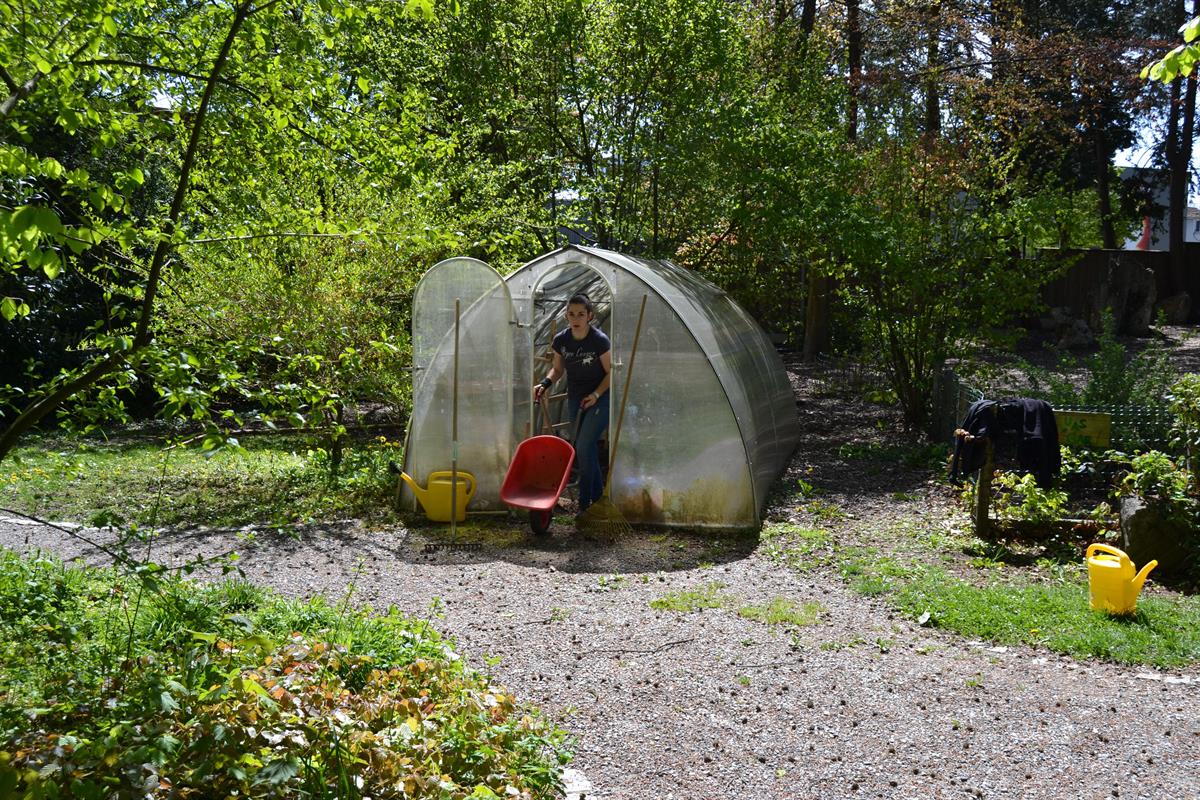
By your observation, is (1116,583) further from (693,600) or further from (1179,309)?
(1179,309)

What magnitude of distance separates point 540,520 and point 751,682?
332 centimetres

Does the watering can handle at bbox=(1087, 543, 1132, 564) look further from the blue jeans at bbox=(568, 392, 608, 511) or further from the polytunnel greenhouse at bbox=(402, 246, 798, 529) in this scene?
the blue jeans at bbox=(568, 392, 608, 511)

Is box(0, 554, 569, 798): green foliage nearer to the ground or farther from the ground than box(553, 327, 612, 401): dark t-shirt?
nearer to the ground

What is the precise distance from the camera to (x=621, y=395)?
8711 mm

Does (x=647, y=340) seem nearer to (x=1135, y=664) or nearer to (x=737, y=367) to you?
(x=737, y=367)

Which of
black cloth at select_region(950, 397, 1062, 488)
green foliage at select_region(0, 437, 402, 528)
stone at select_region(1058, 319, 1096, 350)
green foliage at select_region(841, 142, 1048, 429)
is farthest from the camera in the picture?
stone at select_region(1058, 319, 1096, 350)

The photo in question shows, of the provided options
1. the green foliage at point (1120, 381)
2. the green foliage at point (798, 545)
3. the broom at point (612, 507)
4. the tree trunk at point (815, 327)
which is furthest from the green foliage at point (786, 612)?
the tree trunk at point (815, 327)

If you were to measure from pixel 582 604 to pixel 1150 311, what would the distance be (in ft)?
62.0

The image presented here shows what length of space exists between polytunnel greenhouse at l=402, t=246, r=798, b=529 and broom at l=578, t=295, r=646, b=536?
1.4 inches

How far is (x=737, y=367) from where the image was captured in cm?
950

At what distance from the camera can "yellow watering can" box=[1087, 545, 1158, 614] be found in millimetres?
5984

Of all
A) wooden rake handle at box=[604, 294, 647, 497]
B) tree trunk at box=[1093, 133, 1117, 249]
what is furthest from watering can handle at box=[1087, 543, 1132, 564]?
tree trunk at box=[1093, 133, 1117, 249]

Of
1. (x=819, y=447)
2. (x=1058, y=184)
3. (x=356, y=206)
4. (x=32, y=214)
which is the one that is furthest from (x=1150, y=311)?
(x=32, y=214)

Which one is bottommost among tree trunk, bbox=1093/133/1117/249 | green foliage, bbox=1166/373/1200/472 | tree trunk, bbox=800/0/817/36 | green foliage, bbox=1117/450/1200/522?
green foliage, bbox=1117/450/1200/522
